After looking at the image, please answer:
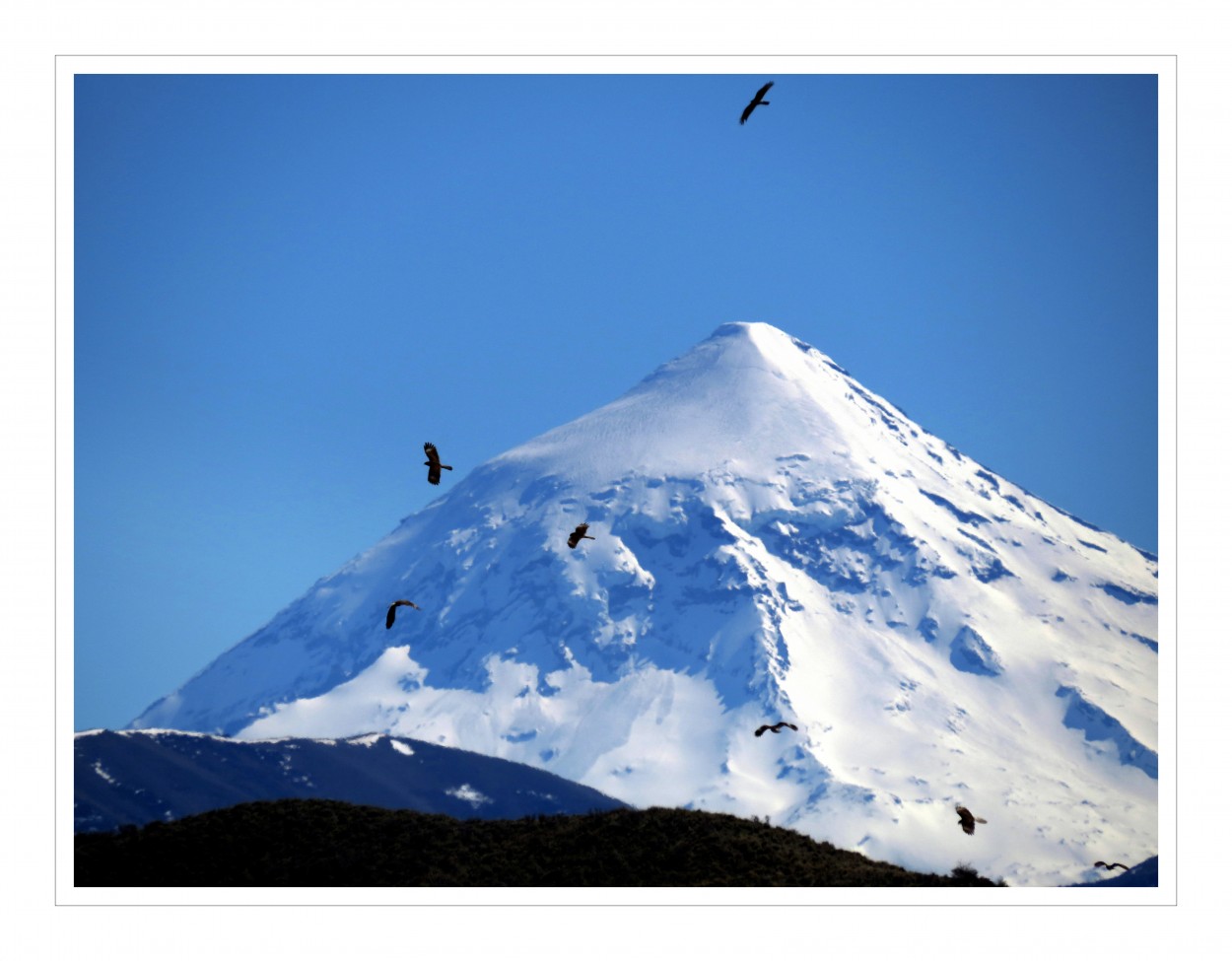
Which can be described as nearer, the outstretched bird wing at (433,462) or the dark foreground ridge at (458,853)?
the outstretched bird wing at (433,462)

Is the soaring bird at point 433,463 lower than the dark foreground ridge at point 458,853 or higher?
higher

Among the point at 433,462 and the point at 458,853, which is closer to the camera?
the point at 433,462

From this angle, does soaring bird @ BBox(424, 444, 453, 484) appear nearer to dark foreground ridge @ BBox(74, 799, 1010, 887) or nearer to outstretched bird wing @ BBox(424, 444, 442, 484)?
outstretched bird wing @ BBox(424, 444, 442, 484)

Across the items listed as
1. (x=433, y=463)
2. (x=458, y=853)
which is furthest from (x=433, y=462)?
(x=458, y=853)

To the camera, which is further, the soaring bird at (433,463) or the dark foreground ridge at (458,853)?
the dark foreground ridge at (458,853)

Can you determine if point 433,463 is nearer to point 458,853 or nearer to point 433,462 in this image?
point 433,462

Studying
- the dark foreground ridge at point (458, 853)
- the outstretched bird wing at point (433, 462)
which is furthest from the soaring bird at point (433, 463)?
the dark foreground ridge at point (458, 853)

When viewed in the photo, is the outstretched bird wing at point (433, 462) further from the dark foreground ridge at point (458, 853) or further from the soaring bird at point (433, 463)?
the dark foreground ridge at point (458, 853)
